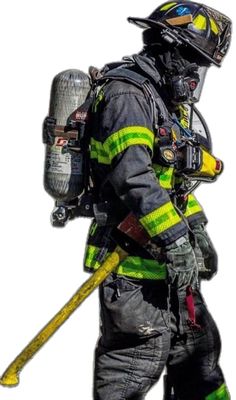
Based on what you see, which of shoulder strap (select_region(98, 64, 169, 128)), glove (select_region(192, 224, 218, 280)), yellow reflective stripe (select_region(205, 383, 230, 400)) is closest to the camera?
shoulder strap (select_region(98, 64, 169, 128))

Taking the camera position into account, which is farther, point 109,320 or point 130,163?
point 109,320

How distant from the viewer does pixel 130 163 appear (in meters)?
5.91

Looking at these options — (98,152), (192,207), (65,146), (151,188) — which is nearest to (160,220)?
(151,188)

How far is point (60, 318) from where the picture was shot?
6.16 meters

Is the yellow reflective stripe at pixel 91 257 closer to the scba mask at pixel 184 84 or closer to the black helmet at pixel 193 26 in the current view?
the scba mask at pixel 184 84

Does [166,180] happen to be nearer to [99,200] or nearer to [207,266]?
[99,200]

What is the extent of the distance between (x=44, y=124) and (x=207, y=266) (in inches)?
50.8

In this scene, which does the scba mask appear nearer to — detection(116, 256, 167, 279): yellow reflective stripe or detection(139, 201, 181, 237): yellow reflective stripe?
detection(139, 201, 181, 237): yellow reflective stripe

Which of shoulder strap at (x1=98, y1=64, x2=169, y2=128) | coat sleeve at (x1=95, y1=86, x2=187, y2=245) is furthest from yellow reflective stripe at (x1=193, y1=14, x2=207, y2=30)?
coat sleeve at (x1=95, y1=86, x2=187, y2=245)

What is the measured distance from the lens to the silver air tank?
20.8 ft

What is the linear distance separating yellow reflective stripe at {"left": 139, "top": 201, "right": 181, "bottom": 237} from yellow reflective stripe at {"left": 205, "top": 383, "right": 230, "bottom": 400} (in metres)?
1.17

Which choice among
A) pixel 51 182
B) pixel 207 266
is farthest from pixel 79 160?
pixel 207 266

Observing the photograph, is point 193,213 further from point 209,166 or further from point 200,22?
point 200,22

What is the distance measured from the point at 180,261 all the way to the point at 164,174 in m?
0.48
